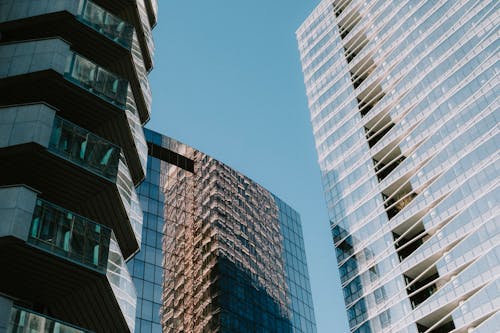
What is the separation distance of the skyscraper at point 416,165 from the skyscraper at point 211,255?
31.6 feet

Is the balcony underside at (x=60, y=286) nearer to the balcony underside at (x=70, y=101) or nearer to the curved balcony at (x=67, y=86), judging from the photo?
the balcony underside at (x=70, y=101)

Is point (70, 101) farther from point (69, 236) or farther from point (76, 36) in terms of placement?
point (69, 236)

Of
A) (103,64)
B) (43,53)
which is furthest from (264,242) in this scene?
(43,53)

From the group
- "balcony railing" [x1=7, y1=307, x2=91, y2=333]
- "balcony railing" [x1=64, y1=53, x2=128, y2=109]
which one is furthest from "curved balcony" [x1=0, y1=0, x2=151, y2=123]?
"balcony railing" [x1=7, y1=307, x2=91, y2=333]

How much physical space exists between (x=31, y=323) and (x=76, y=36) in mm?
12427

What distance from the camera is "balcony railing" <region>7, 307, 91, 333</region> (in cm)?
1576

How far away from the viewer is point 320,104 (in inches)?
4026

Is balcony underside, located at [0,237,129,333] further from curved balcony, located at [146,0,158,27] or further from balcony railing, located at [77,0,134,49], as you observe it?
curved balcony, located at [146,0,158,27]

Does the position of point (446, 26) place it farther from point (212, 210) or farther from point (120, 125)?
point (120, 125)

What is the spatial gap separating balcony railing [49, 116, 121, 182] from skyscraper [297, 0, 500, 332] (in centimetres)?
4804

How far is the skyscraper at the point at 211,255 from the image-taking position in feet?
199

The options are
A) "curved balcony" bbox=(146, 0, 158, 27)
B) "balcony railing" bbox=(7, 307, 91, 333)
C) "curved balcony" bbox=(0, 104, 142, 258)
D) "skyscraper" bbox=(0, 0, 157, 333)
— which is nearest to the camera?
"balcony railing" bbox=(7, 307, 91, 333)

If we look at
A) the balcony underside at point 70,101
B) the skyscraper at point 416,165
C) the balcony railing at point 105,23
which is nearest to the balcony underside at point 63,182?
the balcony underside at point 70,101

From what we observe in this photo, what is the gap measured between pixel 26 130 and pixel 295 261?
65.9 metres
